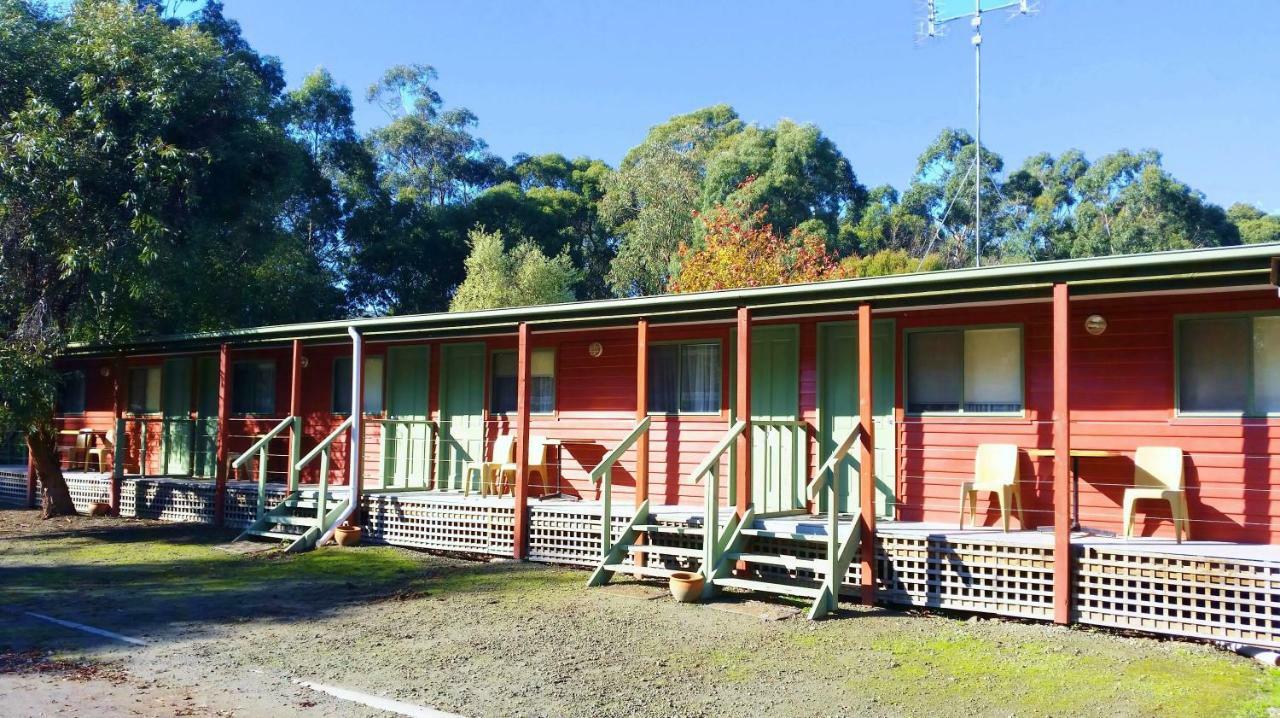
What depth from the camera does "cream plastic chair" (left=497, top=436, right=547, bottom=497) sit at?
11.4m

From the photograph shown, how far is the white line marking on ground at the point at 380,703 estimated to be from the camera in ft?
17.5

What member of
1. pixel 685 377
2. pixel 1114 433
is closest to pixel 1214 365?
pixel 1114 433

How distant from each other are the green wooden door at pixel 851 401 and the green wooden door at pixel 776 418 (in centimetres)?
27

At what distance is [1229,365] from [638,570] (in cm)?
516

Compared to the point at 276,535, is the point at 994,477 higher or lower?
higher

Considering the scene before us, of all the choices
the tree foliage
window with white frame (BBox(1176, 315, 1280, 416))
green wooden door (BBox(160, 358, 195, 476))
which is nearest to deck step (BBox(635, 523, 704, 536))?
window with white frame (BBox(1176, 315, 1280, 416))

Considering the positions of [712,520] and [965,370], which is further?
[965,370]

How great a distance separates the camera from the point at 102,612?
815cm

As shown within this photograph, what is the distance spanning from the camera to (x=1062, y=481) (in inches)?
274

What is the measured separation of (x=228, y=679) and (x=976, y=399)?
657 cm

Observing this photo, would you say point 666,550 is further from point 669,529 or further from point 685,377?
point 685,377

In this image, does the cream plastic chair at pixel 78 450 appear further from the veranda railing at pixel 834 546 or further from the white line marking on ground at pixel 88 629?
the veranda railing at pixel 834 546

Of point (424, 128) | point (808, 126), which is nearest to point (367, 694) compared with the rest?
point (808, 126)

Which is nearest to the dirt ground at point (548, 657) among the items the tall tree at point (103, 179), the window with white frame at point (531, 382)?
the window with white frame at point (531, 382)
